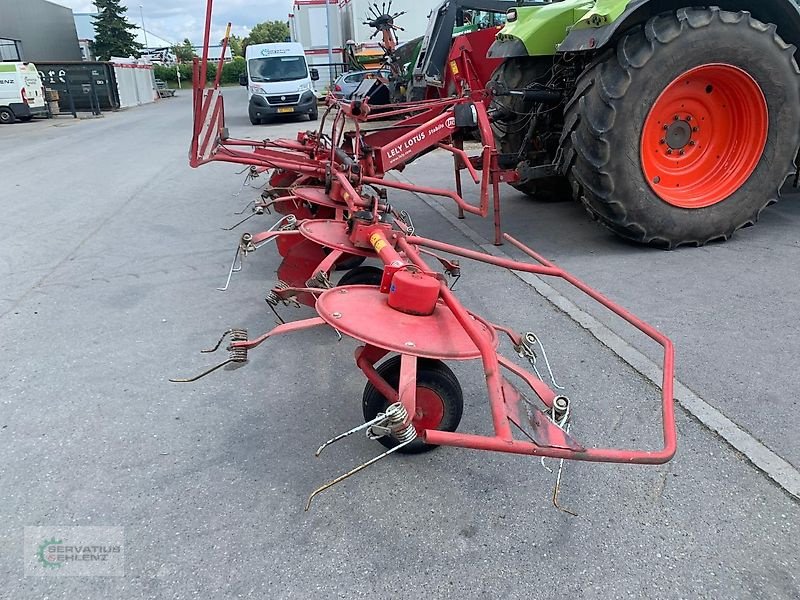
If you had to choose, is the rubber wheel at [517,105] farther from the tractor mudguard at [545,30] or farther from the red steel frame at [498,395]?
the red steel frame at [498,395]

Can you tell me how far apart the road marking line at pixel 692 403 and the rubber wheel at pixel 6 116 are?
66.5ft

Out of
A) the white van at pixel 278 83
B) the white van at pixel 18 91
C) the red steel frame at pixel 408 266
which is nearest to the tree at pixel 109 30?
the white van at pixel 18 91

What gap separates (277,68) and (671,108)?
15736 mm

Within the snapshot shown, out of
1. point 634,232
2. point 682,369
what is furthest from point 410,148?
point 682,369

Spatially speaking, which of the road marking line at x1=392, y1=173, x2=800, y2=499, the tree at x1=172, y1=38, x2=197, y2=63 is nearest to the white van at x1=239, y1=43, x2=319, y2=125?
the tree at x1=172, y1=38, x2=197, y2=63

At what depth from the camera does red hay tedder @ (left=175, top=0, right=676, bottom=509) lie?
1826 mm

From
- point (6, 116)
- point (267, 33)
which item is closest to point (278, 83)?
point (6, 116)

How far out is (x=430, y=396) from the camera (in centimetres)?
227

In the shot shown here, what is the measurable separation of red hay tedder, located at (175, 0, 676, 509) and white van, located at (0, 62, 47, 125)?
17866 mm

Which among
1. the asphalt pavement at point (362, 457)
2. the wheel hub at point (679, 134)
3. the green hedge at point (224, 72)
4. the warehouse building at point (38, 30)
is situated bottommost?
the asphalt pavement at point (362, 457)

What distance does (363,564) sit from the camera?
195 cm

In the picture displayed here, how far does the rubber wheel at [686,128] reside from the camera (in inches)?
163

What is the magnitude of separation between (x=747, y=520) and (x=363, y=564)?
50.9 inches

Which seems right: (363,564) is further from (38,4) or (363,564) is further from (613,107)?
(38,4)
